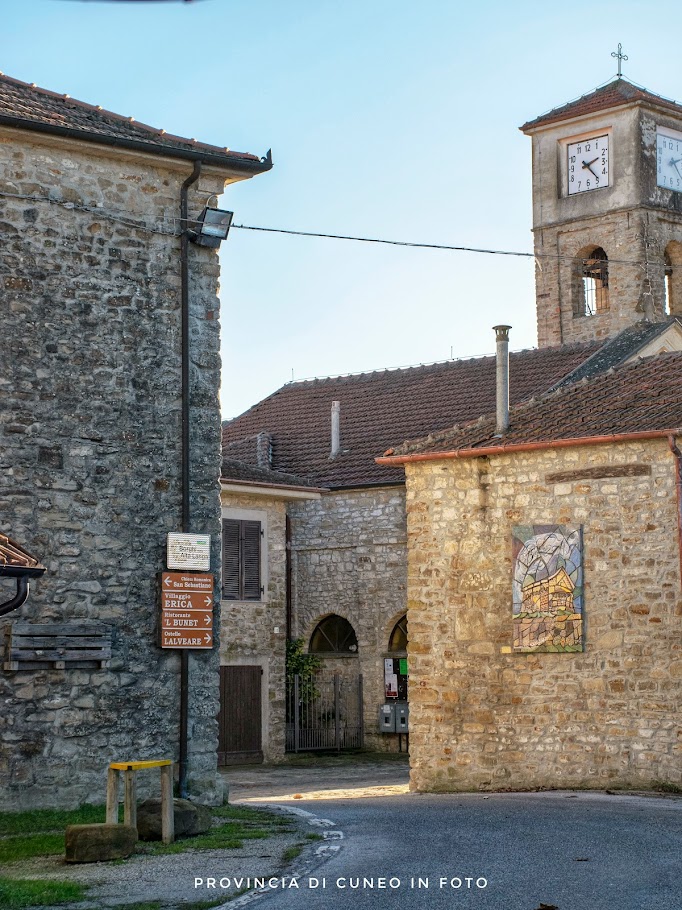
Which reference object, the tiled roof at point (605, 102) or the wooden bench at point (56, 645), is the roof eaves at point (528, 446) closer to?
the wooden bench at point (56, 645)

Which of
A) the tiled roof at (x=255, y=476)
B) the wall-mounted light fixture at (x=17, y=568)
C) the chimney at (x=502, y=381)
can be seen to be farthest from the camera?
the tiled roof at (x=255, y=476)

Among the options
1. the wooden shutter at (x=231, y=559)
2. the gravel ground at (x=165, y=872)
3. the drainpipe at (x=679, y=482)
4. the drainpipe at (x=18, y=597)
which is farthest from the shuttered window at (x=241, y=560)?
the gravel ground at (x=165, y=872)

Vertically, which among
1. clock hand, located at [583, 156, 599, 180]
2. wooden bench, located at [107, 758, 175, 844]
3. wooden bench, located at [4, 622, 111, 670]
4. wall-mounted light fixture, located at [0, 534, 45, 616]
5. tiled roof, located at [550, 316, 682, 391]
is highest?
clock hand, located at [583, 156, 599, 180]

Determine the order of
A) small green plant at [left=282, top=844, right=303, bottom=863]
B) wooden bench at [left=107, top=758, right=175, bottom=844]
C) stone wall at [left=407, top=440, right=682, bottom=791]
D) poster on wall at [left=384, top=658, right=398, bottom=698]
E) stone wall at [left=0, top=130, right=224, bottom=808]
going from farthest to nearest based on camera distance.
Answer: poster on wall at [left=384, top=658, right=398, bottom=698] < stone wall at [left=407, top=440, right=682, bottom=791] < stone wall at [left=0, top=130, right=224, bottom=808] < wooden bench at [left=107, top=758, right=175, bottom=844] < small green plant at [left=282, top=844, right=303, bottom=863]

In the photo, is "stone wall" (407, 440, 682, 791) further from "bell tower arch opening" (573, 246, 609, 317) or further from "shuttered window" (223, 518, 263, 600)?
"bell tower arch opening" (573, 246, 609, 317)

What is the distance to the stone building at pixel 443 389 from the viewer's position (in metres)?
26.7

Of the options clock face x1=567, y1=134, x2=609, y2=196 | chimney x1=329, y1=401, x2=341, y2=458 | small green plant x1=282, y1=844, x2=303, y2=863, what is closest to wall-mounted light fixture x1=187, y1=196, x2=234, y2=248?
small green plant x1=282, y1=844, x2=303, y2=863

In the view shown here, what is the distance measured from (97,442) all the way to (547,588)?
6.30 m

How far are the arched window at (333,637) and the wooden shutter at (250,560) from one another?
205cm

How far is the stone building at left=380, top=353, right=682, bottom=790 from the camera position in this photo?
1703cm

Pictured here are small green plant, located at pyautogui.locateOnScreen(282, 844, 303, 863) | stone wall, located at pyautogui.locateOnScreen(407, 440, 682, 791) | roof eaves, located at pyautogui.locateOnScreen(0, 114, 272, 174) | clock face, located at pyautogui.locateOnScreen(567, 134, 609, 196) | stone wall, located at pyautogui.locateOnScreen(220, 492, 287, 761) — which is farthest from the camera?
clock face, located at pyautogui.locateOnScreen(567, 134, 609, 196)

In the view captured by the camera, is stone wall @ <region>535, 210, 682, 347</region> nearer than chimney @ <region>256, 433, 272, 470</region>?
No

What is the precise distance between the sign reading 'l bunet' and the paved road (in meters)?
2.59

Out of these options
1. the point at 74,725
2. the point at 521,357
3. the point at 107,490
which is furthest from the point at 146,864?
the point at 521,357
